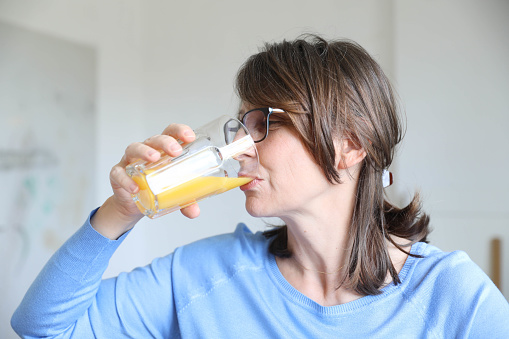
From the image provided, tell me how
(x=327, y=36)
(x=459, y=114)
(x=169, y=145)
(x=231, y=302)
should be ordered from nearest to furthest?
(x=169, y=145), (x=231, y=302), (x=459, y=114), (x=327, y=36)

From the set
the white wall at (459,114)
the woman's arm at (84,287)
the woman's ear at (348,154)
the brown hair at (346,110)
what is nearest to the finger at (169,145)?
the woman's arm at (84,287)

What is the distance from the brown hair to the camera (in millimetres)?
1036

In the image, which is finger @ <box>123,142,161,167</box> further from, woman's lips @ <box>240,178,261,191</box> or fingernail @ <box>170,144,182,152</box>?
woman's lips @ <box>240,178,261,191</box>

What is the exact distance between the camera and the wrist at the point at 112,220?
1.04 metres

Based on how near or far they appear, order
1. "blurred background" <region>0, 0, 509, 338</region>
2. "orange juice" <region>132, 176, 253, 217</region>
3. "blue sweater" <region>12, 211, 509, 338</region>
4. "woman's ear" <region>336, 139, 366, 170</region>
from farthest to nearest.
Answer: "blurred background" <region>0, 0, 509, 338</region>
"woman's ear" <region>336, 139, 366, 170</region>
"blue sweater" <region>12, 211, 509, 338</region>
"orange juice" <region>132, 176, 253, 217</region>

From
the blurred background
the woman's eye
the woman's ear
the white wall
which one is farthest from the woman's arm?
the white wall

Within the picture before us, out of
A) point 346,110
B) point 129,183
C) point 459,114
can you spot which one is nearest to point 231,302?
point 129,183

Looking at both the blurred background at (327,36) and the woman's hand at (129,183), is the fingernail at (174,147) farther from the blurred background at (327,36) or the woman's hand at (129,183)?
the blurred background at (327,36)

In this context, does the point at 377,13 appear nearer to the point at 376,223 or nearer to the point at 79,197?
the point at 376,223

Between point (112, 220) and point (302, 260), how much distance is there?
477mm

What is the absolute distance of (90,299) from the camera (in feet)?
3.59

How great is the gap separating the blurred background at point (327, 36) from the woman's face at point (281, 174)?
1459 millimetres

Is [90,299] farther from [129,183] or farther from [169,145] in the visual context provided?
[169,145]

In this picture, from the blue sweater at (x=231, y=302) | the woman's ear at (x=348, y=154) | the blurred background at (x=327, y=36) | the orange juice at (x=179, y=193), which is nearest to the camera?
the orange juice at (x=179, y=193)
